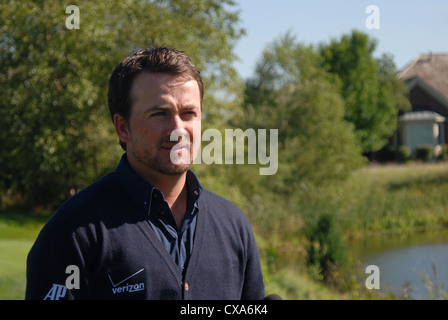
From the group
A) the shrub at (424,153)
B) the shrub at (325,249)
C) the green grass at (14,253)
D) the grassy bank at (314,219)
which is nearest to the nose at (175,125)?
the green grass at (14,253)

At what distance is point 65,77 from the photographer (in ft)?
49.5

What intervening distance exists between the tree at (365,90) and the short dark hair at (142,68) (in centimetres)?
4211

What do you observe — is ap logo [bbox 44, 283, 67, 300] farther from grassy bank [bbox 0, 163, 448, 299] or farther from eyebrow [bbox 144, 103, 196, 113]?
grassy bank [bbox 0, 163, 448, 299]

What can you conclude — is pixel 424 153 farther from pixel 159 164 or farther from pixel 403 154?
pixel 159 164

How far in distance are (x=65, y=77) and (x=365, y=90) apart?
115 ft

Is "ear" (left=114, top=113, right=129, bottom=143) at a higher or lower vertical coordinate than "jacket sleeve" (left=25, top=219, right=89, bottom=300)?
higher

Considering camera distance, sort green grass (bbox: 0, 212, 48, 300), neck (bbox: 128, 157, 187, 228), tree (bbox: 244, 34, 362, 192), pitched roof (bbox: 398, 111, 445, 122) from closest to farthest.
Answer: neck (bbox: 128, 157, 187, 228), green grass (bbox: 0, 212, 48, 300), tree (bbox: 244, 34, 362, 192), pitched roof (bbox: 398, 111, 445, 122)

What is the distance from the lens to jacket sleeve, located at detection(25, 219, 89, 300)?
1.96 meters

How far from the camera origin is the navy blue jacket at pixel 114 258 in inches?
77.8

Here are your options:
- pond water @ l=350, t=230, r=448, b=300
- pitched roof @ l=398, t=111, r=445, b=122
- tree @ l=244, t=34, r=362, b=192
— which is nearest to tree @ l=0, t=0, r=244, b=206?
pond water @ l=350, t=230, r=448, b=300

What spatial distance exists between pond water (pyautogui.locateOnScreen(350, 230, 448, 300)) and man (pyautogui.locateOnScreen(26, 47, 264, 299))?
8414 mm

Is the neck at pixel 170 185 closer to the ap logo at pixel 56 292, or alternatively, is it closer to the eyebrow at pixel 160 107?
the eyebrow at pixel 160 107

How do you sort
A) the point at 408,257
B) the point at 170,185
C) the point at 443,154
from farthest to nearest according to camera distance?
1. the point at 443,154
2. the point at 408,257
3. the point at 170,185

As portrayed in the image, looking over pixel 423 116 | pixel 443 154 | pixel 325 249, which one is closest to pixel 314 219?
pixel 325 249
